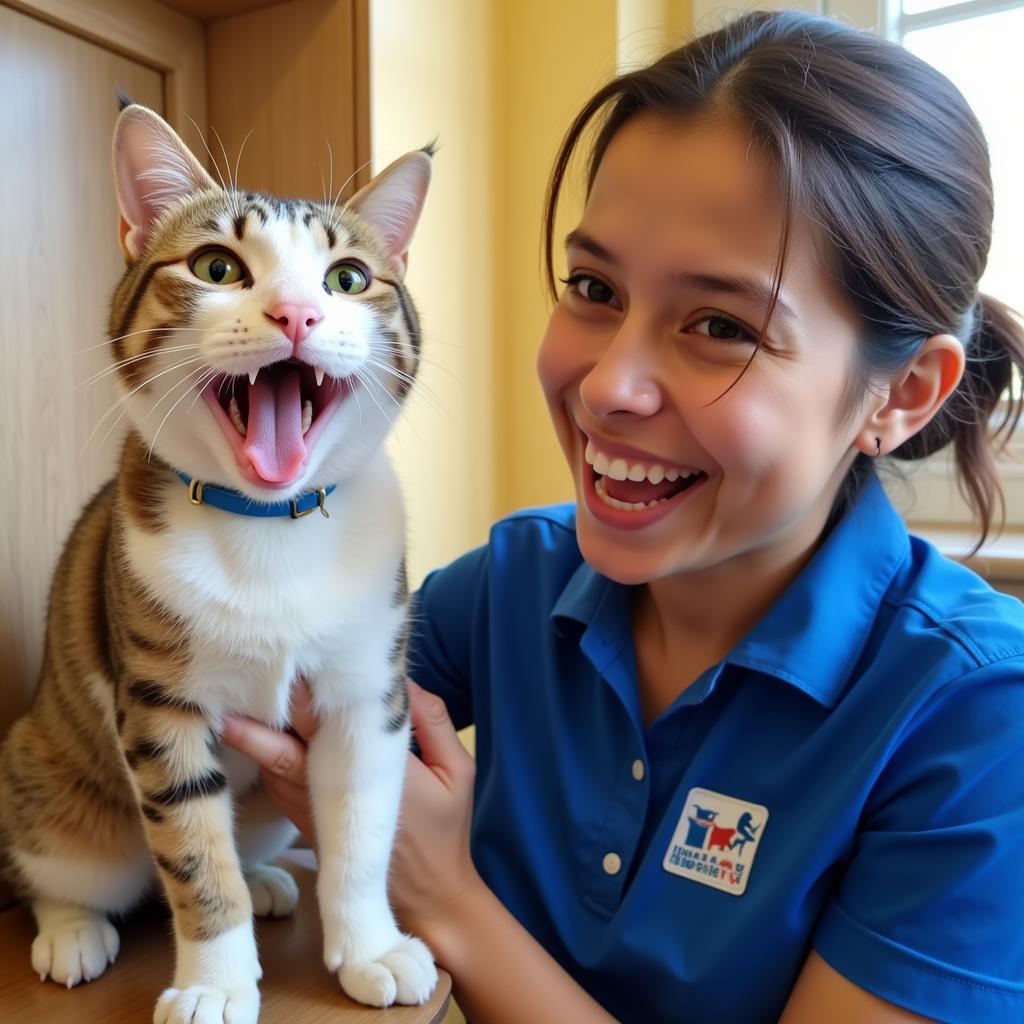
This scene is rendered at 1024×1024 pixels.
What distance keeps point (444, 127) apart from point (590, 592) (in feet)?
2.89

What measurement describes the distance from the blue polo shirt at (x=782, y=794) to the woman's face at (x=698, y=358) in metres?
0.14

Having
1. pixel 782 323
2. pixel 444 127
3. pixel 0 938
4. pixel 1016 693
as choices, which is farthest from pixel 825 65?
pixel 0 938

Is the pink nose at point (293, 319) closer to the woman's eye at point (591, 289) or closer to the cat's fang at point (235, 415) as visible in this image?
the cat's fang at point (235, 415)

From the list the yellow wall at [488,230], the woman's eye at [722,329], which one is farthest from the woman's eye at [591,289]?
the yellow wall at [488,230]

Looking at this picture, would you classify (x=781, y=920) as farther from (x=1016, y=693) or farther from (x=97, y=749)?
(x=97, y=749)

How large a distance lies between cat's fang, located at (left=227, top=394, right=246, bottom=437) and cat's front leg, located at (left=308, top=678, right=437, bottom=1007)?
0.26m

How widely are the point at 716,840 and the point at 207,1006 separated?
451mm

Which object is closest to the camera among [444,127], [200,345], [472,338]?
[200,345]

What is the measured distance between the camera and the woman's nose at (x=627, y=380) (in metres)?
0.76

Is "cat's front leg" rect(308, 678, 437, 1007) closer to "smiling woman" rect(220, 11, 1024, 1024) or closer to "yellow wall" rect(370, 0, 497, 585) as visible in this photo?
"smiling woman" rect(220, 11, 1024, 1024)

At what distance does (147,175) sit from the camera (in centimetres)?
82

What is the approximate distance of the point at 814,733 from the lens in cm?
82

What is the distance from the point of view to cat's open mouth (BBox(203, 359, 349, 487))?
28.1 inches

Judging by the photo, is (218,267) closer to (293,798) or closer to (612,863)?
(293,798)
